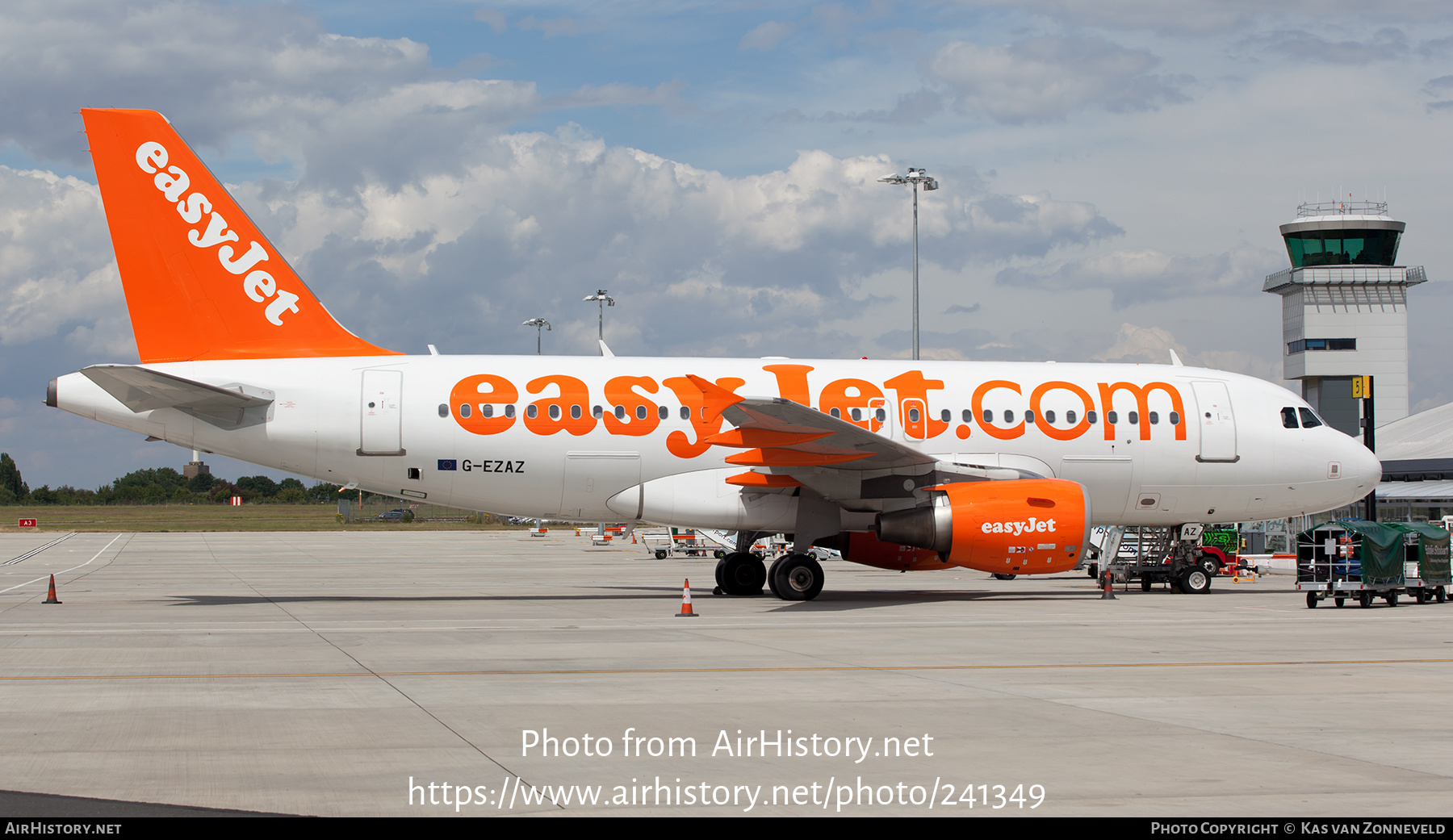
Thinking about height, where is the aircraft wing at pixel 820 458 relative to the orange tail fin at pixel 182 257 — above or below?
below

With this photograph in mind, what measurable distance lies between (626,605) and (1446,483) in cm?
4652

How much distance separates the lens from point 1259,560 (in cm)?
3503

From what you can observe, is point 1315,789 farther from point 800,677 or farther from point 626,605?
point 626,605

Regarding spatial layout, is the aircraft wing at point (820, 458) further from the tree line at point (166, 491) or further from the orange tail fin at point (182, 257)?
the tree line at point (166, 491)

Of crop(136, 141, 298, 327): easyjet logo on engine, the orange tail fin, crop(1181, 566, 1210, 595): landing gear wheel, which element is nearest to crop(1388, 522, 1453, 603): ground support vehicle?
crop(1181, 566, 1210, 595): landing gear wheel

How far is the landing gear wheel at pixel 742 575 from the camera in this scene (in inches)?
880

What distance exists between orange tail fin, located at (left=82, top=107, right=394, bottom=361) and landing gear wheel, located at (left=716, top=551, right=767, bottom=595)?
8.15 m

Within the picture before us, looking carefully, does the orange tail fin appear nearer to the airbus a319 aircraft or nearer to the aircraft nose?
the airbus a319 aircraft

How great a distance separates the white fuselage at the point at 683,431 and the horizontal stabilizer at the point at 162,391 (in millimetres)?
225

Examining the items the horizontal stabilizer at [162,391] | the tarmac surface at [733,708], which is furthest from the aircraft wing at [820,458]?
the horizontal stabilizer at [162,391]

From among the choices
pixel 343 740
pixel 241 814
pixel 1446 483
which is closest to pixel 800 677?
pixel 343 740

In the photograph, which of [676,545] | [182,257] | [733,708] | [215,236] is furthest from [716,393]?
[676,545]

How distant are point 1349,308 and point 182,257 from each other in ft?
249

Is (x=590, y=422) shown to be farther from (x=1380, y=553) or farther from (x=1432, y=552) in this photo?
(x=1432, y=552)
